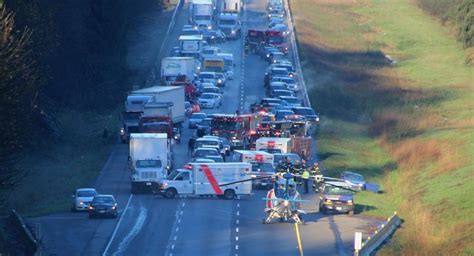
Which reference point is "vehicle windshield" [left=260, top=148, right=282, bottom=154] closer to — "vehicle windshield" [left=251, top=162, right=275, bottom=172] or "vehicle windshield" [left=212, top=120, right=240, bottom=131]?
"vehicle windshield" [left=212, top=120, right=240, bottom=131]

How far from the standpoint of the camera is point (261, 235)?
2279 inches

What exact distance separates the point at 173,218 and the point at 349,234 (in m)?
7.62

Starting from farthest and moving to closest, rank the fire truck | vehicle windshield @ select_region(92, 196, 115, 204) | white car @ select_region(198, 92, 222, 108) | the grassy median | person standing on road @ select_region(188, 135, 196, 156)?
white car @ select_region(198, 92, 222, 108), the fire truck, person standing on road @ select_region(188, 135, 196, 156), the grassy median, vehicle windshield @ select_region(92, 196, 115, 204)

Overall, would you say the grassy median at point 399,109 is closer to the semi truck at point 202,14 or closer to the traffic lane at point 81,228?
the semi truck at point 202,14

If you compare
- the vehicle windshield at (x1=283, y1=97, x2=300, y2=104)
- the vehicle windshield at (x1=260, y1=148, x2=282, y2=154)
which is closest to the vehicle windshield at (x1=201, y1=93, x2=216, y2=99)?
the vehicle windshield at (x1=283, y1=97, x2=300, y2=104)

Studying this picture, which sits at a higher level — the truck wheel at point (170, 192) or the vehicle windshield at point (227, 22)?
the truck wheel at point (170, 192)

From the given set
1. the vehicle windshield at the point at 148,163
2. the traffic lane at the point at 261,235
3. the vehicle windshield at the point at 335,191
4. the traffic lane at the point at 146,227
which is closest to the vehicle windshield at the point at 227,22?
the vehicle windshield at the point at 148,163

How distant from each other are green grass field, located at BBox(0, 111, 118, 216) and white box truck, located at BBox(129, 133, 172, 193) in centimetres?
299

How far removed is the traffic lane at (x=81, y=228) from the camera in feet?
180

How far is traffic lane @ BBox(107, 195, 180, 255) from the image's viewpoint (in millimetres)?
54812

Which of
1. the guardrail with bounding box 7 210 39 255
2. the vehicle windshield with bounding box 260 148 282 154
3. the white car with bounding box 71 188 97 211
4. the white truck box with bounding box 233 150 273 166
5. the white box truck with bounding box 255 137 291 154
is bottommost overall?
the vehicle windshield with bounding box 260 148 282 154

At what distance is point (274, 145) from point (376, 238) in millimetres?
20266

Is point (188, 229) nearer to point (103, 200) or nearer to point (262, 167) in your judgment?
point (103, 200)

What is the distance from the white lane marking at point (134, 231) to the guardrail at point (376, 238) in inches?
340
